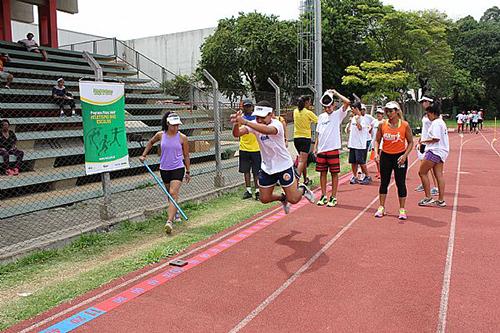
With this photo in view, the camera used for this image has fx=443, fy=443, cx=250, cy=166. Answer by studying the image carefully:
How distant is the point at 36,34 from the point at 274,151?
3133cm

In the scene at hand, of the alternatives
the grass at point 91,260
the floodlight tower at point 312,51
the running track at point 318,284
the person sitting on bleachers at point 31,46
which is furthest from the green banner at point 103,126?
the person sitting on bleachers at point 31,46

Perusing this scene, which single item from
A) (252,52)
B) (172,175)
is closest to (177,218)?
(172,175)

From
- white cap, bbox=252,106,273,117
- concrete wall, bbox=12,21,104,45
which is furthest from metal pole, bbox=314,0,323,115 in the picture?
concrete wall, bbox=12,21,104,45

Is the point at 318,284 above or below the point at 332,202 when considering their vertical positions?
below

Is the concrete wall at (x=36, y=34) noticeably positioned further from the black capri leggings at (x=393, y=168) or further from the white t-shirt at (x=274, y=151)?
the black capri leggings at (x=393, y=168)

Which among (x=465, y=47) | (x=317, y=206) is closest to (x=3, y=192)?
(x=317, y=206)

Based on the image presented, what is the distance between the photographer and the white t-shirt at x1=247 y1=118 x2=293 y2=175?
561 cm

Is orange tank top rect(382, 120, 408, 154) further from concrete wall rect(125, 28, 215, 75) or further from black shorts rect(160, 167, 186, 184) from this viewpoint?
concrete wall rect(125, 28, 215, 75)

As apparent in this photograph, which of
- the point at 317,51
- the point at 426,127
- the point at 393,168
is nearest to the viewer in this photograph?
the point at 393,168

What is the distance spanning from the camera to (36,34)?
1235 inches

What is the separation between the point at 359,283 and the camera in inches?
174

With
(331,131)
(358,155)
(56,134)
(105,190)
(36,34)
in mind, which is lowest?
(105,190)

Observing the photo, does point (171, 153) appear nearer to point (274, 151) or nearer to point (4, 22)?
point (274, 151)

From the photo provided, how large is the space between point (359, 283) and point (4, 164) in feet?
23.5
